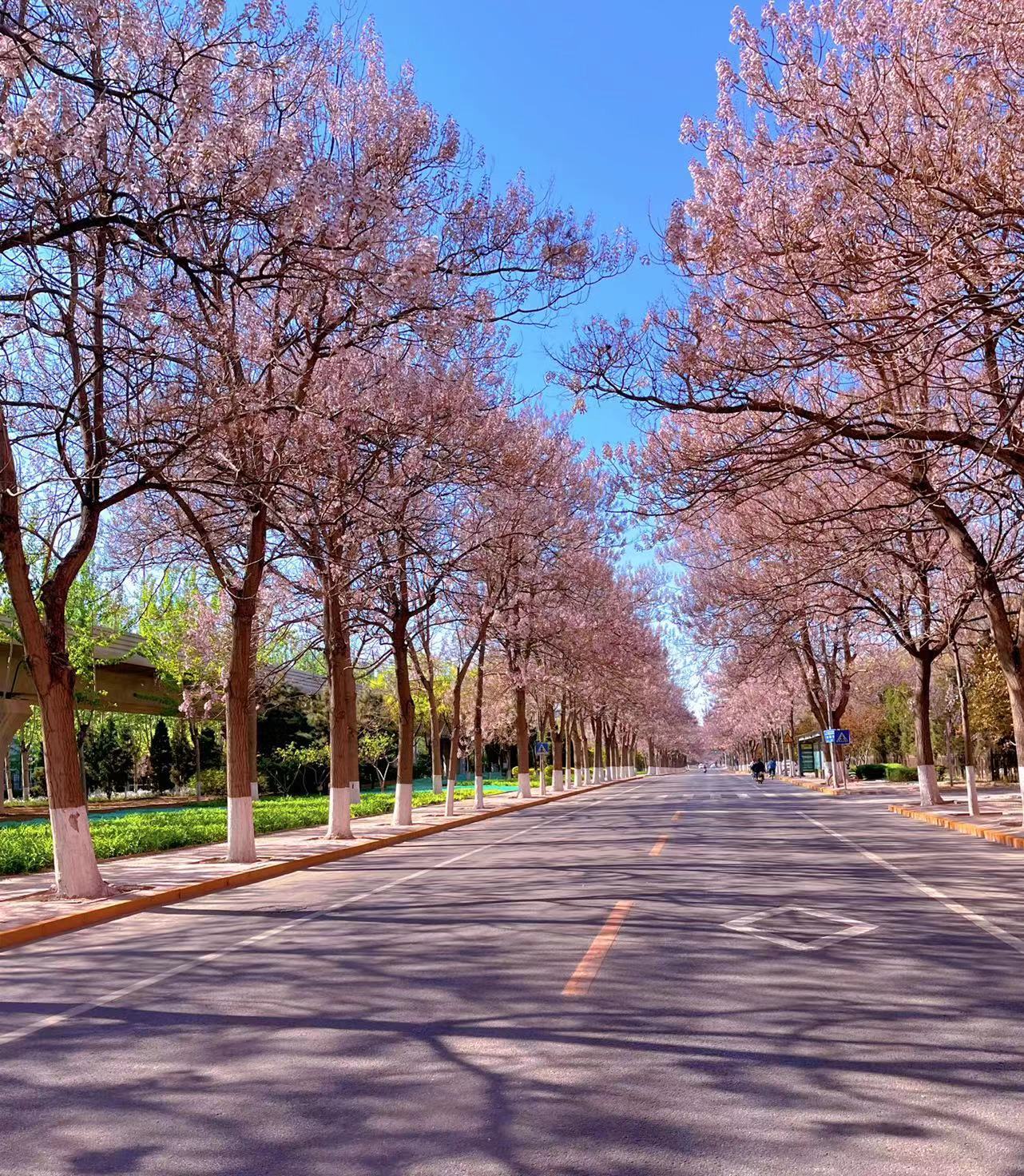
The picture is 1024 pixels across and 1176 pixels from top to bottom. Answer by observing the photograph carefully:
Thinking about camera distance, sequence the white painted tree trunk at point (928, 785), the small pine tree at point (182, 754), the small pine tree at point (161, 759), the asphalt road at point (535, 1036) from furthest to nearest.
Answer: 1. the small pine tree at point (161, 759)
2. the small pine tree at point (182, 754)
3. the white painted tree trunk at point (928, 785)
4. the asphalt road at point (535, 1036)

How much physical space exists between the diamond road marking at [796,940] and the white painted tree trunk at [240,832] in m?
10.2

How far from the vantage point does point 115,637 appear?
47.2 m

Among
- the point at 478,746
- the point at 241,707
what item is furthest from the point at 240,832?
the point at 478,746

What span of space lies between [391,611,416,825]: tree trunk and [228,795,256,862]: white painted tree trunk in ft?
30.5

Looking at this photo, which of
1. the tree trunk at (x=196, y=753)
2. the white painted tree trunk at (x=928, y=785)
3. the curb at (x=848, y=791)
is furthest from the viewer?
the tree trunk at (x=196, y=753)

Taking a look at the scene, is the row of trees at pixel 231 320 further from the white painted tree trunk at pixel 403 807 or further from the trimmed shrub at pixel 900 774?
the trimmed shrub at pixel 900 774

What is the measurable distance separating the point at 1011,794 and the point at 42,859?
3271 cm

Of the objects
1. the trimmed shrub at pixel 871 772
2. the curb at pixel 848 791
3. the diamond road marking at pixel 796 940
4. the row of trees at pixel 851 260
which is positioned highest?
the row of trees at pixel 851 260

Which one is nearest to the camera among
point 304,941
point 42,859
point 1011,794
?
point 304,941

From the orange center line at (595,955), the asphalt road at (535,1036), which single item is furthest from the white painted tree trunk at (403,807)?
the orange center line at (595,955)

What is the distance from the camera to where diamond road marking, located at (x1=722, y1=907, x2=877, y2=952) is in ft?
30.3

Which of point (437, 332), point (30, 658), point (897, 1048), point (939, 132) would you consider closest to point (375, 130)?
point (437, 332)

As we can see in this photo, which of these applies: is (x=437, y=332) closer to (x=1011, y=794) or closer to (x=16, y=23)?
(x=16, y=23)

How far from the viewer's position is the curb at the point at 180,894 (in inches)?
455
